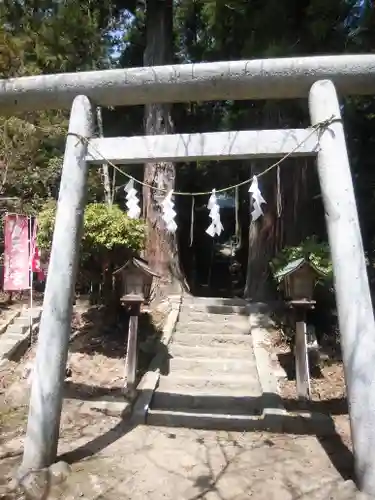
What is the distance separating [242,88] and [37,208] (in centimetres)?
835

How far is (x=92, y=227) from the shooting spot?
679 cm

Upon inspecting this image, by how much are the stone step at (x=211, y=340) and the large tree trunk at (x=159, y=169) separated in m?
2.14

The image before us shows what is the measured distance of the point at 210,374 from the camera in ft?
22.0

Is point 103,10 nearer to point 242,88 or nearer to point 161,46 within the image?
point 161,46

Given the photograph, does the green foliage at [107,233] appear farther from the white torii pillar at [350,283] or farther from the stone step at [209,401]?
the white torii pillar at [350,283]

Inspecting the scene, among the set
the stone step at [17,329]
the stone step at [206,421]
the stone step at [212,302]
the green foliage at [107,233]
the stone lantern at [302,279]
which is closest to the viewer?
the stone step at [206,421]

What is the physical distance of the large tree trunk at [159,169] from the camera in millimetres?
9867

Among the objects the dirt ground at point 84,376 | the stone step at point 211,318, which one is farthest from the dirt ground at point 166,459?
the stone step at point 211,318

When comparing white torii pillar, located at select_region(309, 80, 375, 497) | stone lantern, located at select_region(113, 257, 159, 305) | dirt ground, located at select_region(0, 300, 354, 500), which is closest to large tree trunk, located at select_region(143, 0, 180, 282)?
stone lantern, located at select_region(113, 257, 159, 305)

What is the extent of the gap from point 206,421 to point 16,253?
15.1 ft

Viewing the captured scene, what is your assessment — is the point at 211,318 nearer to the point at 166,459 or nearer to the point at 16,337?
the point at 16,337

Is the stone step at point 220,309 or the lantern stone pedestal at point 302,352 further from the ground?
the stone step at point 220,309

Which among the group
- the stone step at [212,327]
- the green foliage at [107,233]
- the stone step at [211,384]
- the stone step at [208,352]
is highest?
the green foliage at [107,233]

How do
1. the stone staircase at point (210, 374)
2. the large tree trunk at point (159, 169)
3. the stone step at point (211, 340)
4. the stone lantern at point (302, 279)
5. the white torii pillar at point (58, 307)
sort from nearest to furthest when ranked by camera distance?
the white torii pillar at point (58, 307), the stone staircase at point (210, 374), the stone lantern at point (302, 279), the stone step at point (211, 340), the large tree trunk at point (159, 169)
